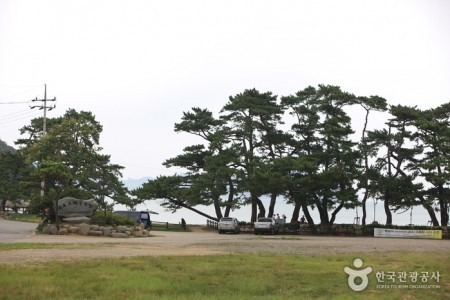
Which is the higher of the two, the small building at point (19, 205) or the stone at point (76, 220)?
the stone at point (76, 220)

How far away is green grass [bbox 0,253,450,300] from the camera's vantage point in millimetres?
Answer: 9969

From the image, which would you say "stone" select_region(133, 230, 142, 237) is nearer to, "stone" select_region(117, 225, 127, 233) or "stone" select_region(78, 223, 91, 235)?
"stone" select_region(117, 225, 127, 233)

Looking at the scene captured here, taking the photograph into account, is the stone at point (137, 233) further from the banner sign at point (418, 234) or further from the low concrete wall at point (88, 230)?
the banner sign at point (418, 234)

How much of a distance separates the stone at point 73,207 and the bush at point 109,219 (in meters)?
0.80

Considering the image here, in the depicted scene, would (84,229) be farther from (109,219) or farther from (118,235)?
(109,219)

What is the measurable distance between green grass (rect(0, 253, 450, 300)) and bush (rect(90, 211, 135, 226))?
18.4 meters

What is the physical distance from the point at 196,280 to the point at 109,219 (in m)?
22.8

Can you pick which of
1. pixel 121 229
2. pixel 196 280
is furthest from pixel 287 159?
pixel 196 280

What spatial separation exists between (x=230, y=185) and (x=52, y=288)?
3898 cm

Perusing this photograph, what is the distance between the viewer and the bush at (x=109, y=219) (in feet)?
107

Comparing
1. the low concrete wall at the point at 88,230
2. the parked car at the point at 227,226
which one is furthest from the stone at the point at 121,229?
the parked car at the point at 227,226

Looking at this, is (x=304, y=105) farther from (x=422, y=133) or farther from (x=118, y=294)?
(x=118, y=294)

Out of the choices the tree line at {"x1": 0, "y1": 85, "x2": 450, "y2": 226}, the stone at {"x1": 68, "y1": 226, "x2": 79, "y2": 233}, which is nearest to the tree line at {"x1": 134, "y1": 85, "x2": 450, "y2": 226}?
the tree line at {"x1": 0, "y1": 85, "x2": 450, "y2": 226}

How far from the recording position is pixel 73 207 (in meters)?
33.7
